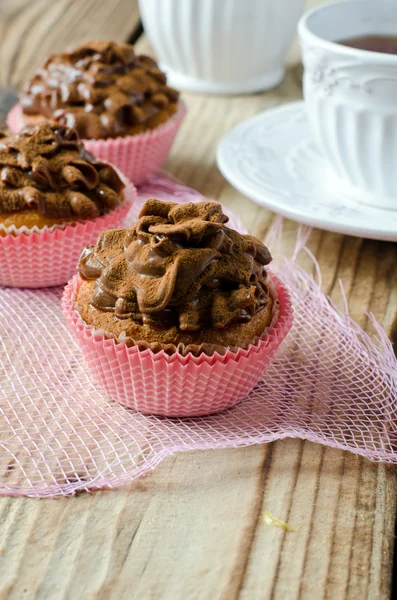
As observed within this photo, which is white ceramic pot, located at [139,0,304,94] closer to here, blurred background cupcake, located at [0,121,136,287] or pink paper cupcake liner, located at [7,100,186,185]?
pink paper cupcake liner, located at [7,100,186,185]

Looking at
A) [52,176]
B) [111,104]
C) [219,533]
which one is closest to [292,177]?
[111,104]

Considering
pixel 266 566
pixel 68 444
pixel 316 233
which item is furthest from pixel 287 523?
pixel 316 233

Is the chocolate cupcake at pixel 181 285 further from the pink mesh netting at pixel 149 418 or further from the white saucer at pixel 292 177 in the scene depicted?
the white saucer at pixel 292 177

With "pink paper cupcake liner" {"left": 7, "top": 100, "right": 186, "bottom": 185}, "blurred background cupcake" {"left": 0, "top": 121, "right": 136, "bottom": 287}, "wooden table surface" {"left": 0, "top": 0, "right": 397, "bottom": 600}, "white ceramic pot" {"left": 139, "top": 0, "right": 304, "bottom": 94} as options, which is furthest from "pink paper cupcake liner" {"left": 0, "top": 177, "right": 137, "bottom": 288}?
Answer: "white ceramic pot" {"left": 139, "top": 0, "right": 304, "bottom": 94}

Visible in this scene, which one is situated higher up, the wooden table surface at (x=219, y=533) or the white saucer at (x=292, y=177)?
the wooden table surface at (x=219, y=533)

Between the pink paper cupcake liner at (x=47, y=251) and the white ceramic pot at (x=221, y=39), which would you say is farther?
the white ceramic pot at (x=221, y=39)

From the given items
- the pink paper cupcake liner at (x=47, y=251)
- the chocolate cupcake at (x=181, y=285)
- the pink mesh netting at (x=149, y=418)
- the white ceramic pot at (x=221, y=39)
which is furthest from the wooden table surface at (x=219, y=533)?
the white ceramic pot at (x=221, y=39)
